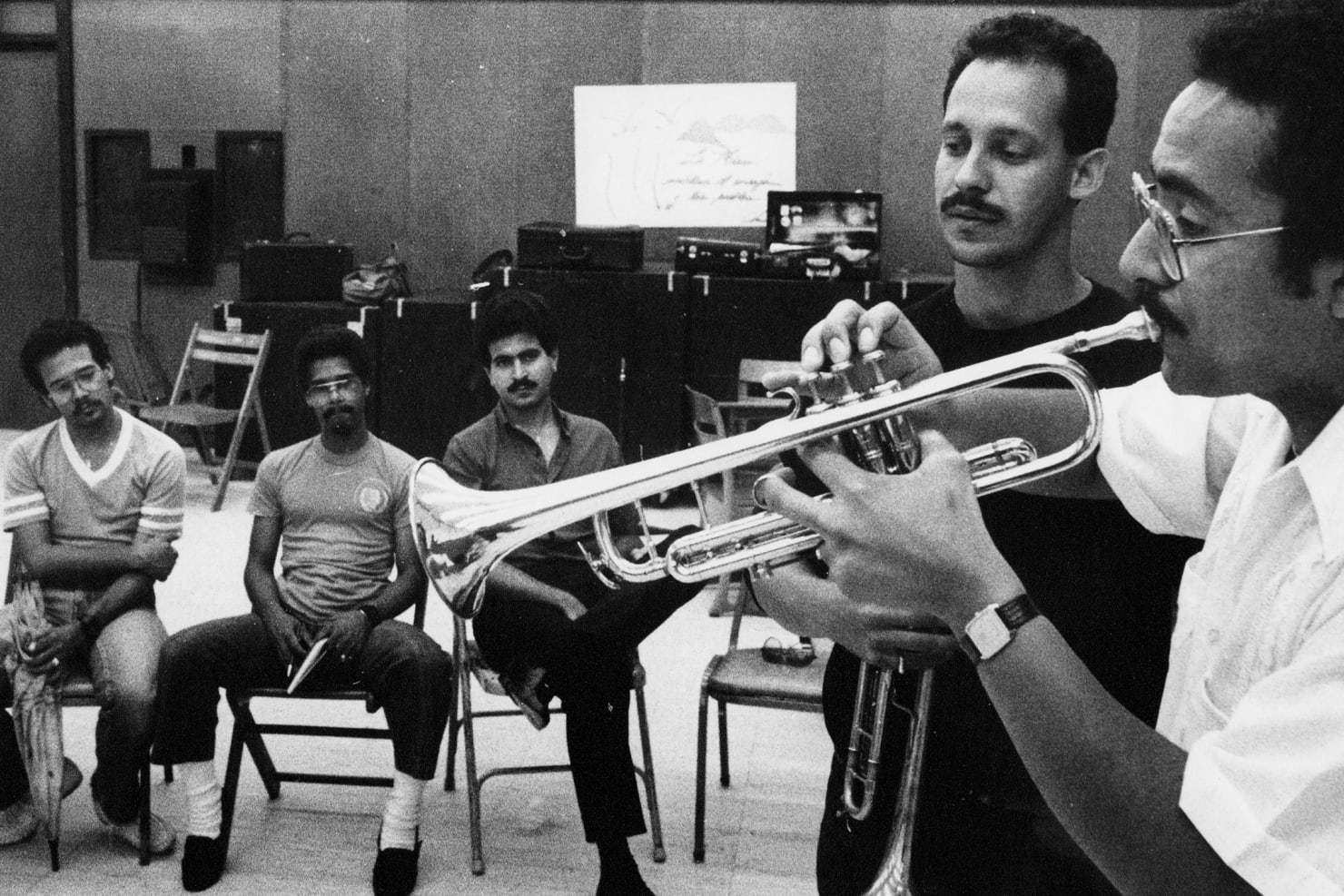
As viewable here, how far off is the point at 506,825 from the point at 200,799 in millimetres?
787

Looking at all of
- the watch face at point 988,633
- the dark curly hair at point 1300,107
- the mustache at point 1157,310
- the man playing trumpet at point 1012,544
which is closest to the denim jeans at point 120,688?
the man playing trumpet at point 1012,544

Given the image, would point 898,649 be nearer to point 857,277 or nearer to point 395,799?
point 395,799

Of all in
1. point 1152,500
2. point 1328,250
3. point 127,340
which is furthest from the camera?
point 127,340

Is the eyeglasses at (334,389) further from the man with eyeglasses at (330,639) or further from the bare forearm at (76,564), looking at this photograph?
the bare forearm at (76,564)

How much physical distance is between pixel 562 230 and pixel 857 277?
1.50 metres

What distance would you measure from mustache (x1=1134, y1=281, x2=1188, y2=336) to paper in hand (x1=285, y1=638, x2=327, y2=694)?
8.79 feet

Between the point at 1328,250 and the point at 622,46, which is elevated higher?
the point at 622,46

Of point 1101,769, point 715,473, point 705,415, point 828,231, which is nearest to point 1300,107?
point 1101,769

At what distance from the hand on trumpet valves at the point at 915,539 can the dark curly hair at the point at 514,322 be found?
112 inches

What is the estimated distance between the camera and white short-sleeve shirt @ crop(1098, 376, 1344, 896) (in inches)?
38.7

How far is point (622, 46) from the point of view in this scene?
27.0 feet

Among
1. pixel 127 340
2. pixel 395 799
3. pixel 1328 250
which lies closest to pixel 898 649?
pixel 1328 250

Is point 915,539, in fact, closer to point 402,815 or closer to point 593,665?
point 593,665

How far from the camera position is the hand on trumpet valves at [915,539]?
118 centimetres
